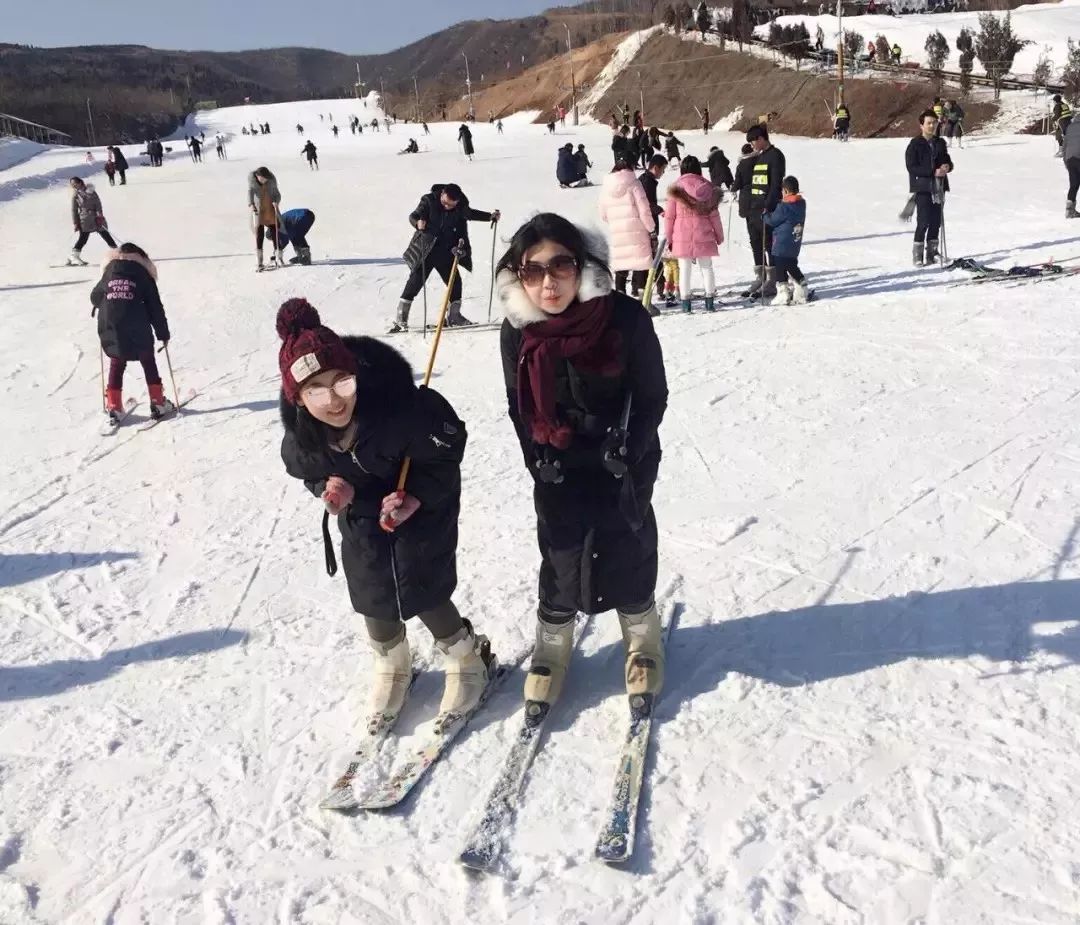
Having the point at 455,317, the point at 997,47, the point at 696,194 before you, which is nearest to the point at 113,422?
the point at 455,317

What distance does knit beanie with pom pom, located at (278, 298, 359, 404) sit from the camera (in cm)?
248

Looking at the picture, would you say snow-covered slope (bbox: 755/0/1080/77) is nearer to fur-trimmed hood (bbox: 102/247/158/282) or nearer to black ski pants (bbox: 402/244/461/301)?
black ski pants (bbox: 402/244/461/301)

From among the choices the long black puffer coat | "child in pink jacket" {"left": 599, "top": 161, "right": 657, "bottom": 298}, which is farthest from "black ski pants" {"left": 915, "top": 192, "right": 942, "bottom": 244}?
the long black puffer coat

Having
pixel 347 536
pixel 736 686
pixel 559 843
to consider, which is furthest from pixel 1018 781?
pixel 347 536

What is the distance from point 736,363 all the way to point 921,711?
4.38 metres

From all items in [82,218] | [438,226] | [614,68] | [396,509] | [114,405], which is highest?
[614,68]

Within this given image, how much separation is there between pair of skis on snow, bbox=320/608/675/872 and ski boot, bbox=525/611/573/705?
60mm

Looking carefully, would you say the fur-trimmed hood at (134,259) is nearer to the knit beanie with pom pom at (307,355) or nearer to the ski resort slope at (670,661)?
the ski resort slope at (670,661)

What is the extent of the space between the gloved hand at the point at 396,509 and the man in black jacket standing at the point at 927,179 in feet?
28.1

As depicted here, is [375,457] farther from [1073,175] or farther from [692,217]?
[1073,175]

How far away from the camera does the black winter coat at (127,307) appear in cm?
625

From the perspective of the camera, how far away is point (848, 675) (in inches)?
124

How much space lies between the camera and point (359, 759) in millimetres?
2912

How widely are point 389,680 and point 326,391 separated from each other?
3.94 ft
